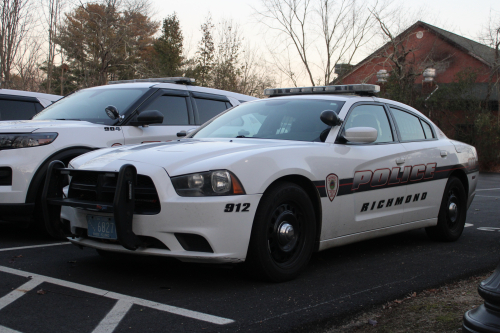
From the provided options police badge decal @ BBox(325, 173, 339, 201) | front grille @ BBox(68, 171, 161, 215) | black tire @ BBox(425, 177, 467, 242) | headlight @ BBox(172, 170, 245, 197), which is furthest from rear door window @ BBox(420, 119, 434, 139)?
front grille @ BBox(68, 171, 161, 215)

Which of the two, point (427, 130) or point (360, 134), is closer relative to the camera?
point (360, 134)

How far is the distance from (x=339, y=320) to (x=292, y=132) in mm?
2145

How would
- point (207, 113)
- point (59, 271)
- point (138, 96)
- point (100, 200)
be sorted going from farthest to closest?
point (207, 113) < point (138, 96) < point (59, 271) < point (100, 200)

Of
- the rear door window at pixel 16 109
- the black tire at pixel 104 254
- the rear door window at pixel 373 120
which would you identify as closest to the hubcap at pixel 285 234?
the rear door window at pixel 373 120

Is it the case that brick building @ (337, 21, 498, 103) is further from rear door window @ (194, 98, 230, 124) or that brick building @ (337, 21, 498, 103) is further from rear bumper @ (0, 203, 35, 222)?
rear bumper @ (0, 203, 35, 222)

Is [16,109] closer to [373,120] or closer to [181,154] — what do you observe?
[181,154]

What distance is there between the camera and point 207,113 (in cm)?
825

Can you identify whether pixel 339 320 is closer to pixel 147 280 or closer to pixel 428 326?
pixel 428 326

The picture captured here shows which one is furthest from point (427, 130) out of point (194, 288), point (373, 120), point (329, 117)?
point (194, 288)

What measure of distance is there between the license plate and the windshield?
168cm

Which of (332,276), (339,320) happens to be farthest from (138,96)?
(339,320)

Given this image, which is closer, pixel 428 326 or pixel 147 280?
pixel 428 326

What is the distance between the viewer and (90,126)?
21.2 feet

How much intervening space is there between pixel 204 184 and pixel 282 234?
32.3 inches
